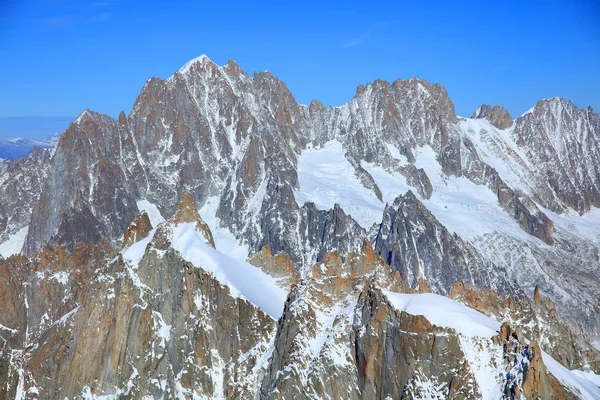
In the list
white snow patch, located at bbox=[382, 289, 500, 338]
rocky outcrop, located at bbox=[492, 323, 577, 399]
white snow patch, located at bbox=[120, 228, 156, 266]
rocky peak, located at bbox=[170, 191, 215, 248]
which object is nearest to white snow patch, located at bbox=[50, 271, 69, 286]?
white snow patch, located at bbox=[120, 228, 156, 266]

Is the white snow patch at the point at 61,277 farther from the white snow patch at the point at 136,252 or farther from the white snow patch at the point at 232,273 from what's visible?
the white snow patch at the point at 232,273

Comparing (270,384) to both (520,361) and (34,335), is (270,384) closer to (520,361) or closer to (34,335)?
(520,361)

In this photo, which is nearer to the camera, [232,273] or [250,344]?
[250,344]

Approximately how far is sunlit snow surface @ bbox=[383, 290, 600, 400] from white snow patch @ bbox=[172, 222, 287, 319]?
2919 cm

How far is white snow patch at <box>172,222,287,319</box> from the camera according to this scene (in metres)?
114

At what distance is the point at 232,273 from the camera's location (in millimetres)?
119938

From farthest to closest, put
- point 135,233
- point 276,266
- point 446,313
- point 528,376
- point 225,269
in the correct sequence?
point 135,233, point 276,266, point 225,269, point 446,313, point 528,376

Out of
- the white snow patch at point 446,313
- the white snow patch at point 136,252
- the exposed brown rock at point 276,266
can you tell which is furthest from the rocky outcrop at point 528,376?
the white snow patch at point 136,252

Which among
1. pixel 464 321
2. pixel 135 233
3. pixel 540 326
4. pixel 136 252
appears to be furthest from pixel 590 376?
pixel 135 233

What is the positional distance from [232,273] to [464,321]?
49.6 metres

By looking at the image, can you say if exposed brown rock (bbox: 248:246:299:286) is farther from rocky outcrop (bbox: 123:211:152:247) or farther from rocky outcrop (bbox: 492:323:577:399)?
rocky outcrop (bbox: 492:323:577:399)

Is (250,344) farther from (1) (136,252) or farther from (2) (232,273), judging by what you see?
(1) (136,252)

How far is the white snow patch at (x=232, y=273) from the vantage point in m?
114

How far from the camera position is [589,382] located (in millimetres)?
84250
